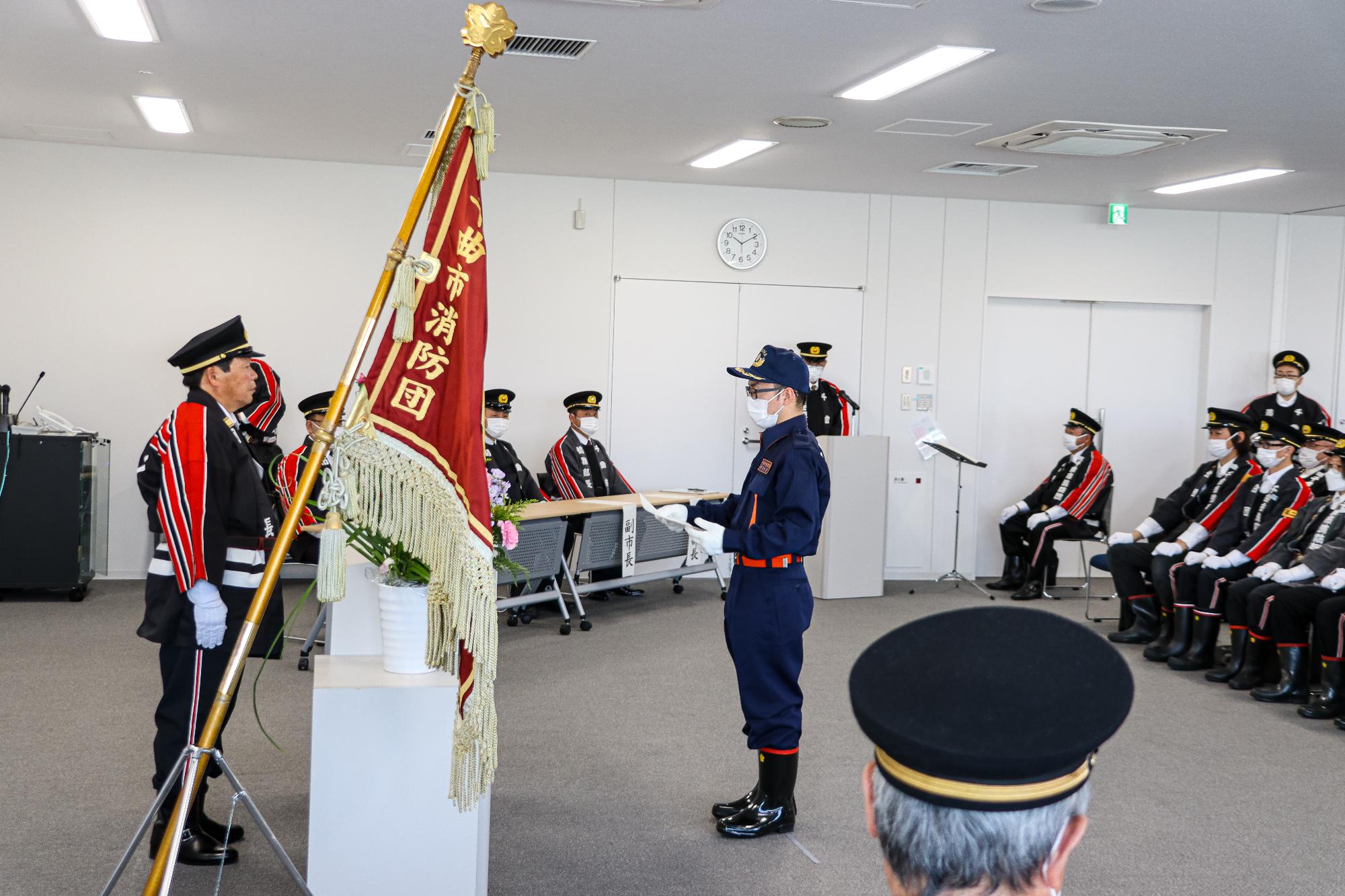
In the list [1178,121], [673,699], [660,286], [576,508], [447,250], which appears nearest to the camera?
[447,250]

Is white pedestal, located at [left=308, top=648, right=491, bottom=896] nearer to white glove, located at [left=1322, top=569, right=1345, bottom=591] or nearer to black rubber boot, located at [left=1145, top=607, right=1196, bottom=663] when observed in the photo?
white glove, located at [left=1322, top=569, right=1345, bottom=591]

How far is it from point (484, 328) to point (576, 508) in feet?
14.1

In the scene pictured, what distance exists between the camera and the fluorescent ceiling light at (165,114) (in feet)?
20.8

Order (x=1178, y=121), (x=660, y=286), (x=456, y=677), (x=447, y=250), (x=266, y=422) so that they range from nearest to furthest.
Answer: (x=447, y=250), (x=456, y=677), (x=1178, y=121), (x=266, y=422), (x=660, y=286)

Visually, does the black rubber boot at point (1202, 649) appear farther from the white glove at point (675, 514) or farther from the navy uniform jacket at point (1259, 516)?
the white glove at point (675, 514)

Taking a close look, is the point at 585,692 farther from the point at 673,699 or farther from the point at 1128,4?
the point at 1128,4

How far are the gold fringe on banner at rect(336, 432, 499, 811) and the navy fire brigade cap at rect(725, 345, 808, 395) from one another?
136 centimetres

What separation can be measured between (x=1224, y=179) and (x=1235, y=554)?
297 centimetres

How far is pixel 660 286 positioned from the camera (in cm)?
857

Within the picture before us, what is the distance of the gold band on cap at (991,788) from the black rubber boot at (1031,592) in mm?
7581

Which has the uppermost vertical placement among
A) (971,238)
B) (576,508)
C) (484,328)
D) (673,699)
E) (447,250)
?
(971,238)

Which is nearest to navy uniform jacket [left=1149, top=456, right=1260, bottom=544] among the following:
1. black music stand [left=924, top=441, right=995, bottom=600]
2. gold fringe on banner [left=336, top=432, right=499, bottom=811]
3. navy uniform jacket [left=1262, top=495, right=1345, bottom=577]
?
navy uniform jacket [left=1262, top=495, right=1345, bottom=577]

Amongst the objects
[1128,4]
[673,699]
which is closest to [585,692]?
[673,699]

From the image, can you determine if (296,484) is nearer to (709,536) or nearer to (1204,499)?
(709,536)
